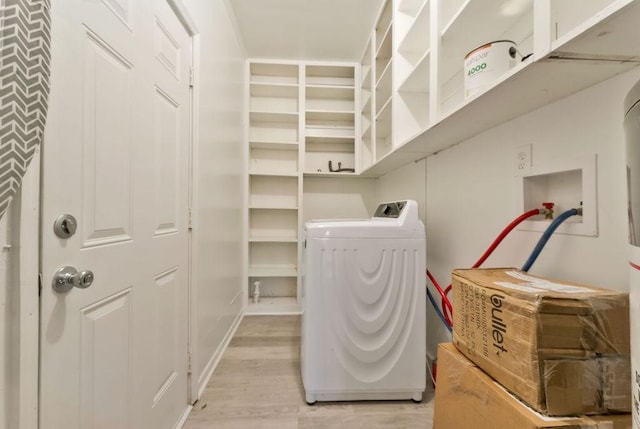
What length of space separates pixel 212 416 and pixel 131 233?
1.05m

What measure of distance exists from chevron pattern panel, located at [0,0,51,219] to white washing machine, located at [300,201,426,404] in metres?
1.11

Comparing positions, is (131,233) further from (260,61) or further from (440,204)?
(260,61)

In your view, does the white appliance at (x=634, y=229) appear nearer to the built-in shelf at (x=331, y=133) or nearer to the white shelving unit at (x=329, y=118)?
the white shelving unit at (x=329, y=118)

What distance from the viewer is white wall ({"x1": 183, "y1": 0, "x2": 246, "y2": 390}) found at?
58.9 inches

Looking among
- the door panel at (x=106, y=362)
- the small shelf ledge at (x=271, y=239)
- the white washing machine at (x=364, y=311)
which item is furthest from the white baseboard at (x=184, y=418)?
the small shelf ledge at (x=271, y=239)

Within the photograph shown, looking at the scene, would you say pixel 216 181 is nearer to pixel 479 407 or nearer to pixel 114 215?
pixel 114 215

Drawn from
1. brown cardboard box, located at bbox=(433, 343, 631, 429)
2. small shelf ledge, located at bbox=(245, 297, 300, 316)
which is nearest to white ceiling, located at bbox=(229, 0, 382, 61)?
brown cardboard box, located at bbox=(433, 343, 631, 429)

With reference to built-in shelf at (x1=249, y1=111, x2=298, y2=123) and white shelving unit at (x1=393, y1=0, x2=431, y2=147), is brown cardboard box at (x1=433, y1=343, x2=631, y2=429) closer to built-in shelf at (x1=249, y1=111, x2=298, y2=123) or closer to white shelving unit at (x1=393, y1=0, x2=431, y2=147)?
white shelving unit at (x1=393, y1=0, x2=431, y2=147)

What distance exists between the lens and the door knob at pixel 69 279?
64 cm

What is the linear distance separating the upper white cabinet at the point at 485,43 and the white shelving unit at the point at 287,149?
728 mm

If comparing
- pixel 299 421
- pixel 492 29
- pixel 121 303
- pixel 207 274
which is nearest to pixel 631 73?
pixel 492 29

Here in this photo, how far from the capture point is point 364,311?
139cm

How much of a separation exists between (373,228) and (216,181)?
1.12m

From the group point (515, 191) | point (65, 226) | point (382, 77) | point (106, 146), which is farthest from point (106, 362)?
point (382, 77)
